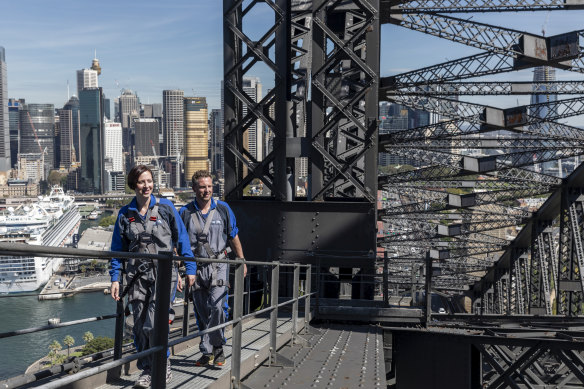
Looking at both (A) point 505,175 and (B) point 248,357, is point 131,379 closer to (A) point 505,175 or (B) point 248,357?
(B) point 248,357

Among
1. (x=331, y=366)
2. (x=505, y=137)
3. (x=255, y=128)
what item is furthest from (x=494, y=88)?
(x=255, y=128)

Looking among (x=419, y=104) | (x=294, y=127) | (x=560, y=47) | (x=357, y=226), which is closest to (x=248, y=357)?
(x=357, y=226)

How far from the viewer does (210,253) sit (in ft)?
23.6

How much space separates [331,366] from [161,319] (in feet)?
14.0

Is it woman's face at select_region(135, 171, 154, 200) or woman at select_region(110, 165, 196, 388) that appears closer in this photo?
woman at select_region(110, 165, 196, 388)

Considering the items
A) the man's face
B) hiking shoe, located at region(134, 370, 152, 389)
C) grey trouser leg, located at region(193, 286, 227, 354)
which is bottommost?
hiking shoe, located at region(134, 370, 152, 389)

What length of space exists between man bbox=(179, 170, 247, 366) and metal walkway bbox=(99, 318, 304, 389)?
386mm

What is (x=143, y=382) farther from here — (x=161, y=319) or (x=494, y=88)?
(x=494, y=88)

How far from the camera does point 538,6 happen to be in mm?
16359

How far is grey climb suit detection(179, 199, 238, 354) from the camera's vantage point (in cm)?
697

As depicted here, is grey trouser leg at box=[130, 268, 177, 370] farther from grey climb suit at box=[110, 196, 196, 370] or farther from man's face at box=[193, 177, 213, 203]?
man's face at box=[193, 177, 213, 203]

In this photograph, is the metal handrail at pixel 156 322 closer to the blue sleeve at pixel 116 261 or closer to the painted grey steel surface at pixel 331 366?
the blue sleeve at pixel 116 261

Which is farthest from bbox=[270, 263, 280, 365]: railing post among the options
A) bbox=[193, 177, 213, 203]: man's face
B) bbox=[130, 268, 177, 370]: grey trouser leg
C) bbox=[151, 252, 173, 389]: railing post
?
bbox=[151, 252, 173, 389]: railing post

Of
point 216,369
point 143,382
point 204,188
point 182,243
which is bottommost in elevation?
point 216,369
